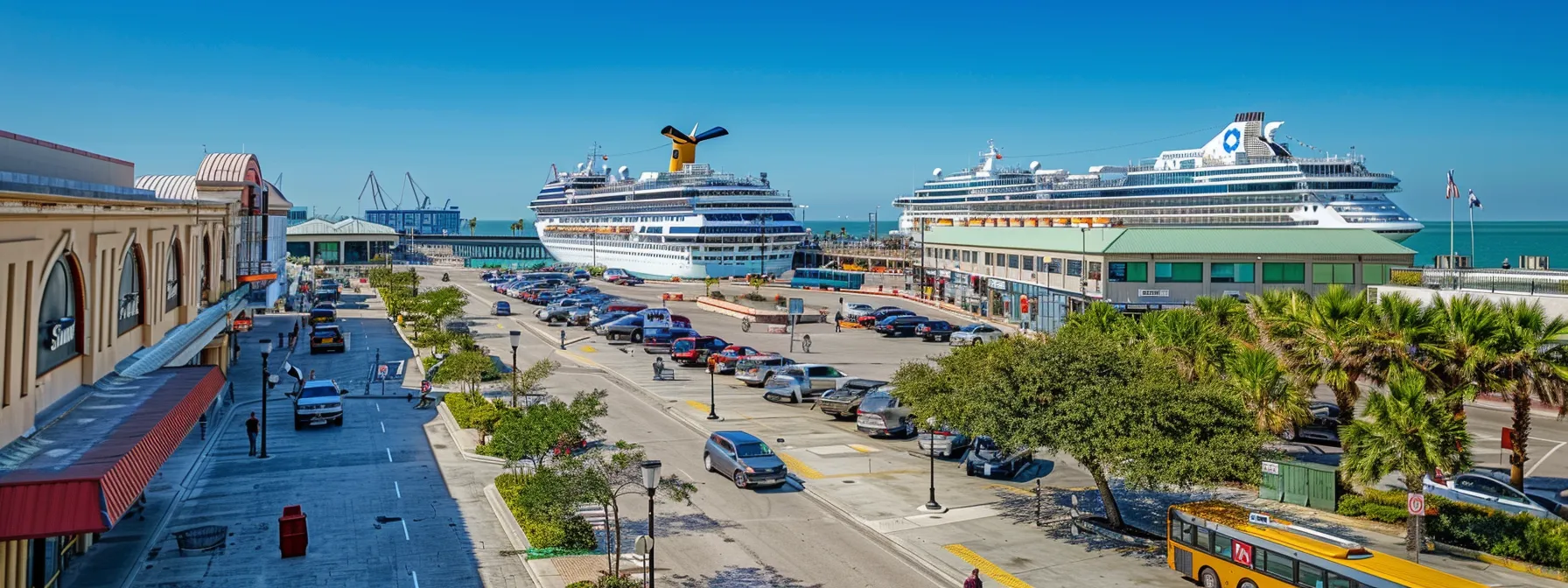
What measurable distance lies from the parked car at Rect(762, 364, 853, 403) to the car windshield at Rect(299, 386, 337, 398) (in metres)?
13.2

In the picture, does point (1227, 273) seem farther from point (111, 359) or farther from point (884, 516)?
point (111, 359)

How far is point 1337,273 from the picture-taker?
45094 millimetres

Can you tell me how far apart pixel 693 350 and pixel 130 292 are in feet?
77.7

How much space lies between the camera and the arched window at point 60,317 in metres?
16.4

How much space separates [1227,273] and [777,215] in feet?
240

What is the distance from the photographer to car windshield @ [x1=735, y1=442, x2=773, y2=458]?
2350 centimetres

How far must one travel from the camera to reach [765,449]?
23.8m

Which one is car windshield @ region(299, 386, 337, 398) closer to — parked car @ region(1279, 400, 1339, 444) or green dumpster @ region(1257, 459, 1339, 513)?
green dumpster @ region(1257, 459, 1339, 513)

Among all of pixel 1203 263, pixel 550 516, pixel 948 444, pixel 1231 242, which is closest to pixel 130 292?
pixel 550 516

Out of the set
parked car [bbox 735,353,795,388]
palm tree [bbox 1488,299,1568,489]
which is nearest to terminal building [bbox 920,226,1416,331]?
parked car [bbox 735,353,795,388]

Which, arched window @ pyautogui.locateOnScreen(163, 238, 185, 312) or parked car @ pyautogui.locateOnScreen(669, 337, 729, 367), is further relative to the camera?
parked car @ pyautogui.locateOnScreen(669, 337, 729, 367)

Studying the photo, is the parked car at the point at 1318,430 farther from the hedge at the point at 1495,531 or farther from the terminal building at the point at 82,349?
the terminal building at the point at 82,349

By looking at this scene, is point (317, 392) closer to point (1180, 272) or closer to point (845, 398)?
point (845, 398)

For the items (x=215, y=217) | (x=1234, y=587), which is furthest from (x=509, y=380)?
(x=1234, y=587)
